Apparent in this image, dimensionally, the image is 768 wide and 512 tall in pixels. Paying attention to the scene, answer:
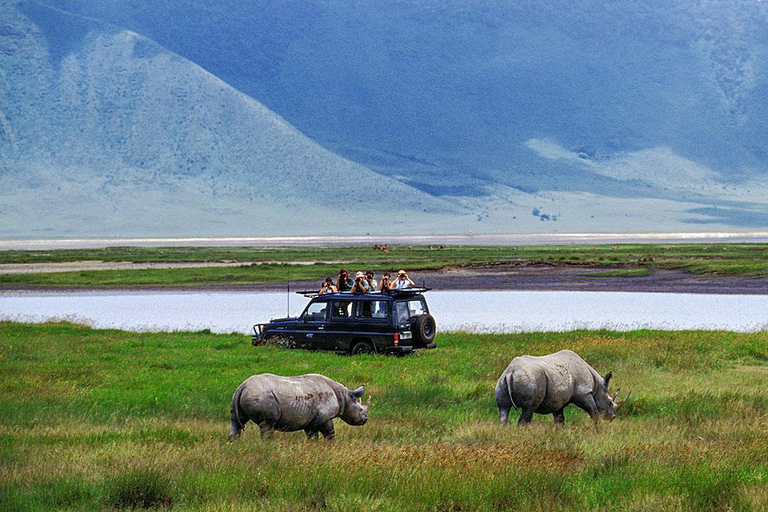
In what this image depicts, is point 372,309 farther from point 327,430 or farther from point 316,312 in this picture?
point 327,430

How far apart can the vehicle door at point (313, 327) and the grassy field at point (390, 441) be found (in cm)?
98

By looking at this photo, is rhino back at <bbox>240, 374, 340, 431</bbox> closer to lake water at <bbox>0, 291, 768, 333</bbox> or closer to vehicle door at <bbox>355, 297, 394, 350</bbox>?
vehicle door at <bbox>355, 297, 394, 350</bbox>

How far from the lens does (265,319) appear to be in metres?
43.0

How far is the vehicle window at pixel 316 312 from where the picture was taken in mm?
27125

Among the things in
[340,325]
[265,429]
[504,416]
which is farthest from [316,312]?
[265,429]

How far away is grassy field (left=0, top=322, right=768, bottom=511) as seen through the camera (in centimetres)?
1091

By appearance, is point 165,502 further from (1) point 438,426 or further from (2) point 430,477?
(1) point 438,426

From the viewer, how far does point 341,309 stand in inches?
1059

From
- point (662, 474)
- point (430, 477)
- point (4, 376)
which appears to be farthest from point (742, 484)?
point (4, 376)

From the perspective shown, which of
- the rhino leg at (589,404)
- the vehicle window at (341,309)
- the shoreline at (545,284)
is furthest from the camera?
the shoreline at (545,284)

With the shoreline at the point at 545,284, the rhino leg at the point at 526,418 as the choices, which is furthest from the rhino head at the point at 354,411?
the shoreline at the point at 545,284

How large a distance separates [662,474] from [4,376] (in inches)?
566

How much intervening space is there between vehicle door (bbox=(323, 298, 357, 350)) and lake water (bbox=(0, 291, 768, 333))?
30.7ft

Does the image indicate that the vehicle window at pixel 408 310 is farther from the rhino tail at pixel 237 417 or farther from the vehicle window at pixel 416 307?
the rhino tail at pixel 237 417
